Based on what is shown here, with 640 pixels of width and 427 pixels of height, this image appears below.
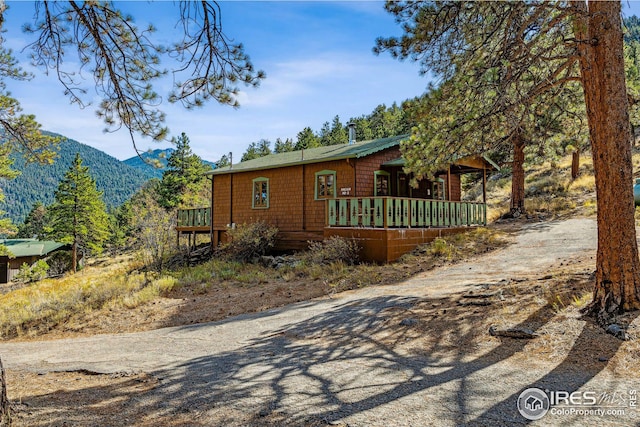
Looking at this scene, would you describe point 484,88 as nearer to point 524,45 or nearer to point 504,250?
point 524,45

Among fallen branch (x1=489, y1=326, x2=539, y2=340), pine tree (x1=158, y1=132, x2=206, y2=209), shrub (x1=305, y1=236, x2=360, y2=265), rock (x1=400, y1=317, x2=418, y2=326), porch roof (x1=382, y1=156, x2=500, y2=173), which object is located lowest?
rock (x1=400, y1=317, x2=418, y2=326)

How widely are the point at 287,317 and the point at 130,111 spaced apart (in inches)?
170

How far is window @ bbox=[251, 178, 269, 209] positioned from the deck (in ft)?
11.2

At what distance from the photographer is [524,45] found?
5949 mm

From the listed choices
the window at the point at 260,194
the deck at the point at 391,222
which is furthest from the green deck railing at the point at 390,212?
the window at the point at 260,194

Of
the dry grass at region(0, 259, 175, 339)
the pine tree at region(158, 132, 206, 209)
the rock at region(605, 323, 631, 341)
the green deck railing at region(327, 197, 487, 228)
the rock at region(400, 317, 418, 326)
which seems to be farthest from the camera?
the pine tree at region(158, 132, 206, 209)

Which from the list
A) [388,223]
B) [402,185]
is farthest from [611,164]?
[402,185]

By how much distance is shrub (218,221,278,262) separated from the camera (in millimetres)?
16891

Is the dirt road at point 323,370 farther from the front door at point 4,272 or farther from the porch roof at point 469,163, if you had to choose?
the front door at point 4,272

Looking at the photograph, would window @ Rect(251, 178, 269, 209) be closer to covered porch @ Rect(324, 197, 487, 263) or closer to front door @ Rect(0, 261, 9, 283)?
covered porch @ Rect(324, 197, 487, 263)

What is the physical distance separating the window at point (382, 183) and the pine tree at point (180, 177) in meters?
33.1

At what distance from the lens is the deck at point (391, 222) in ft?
42.1

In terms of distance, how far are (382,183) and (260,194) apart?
593 centimetres

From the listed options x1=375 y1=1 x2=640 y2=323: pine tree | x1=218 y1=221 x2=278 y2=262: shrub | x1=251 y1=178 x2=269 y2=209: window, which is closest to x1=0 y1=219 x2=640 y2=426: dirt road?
x1=375 y1=1 x2=640 y2=323: pine tree
